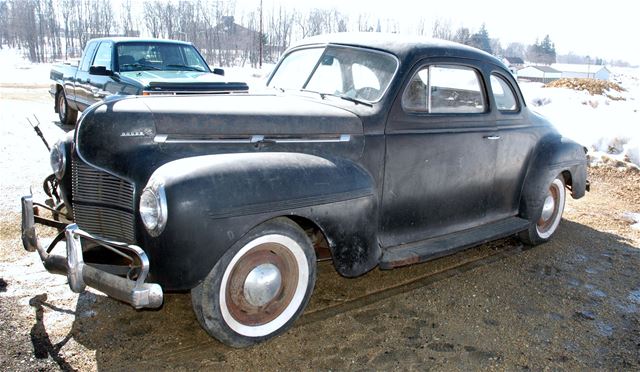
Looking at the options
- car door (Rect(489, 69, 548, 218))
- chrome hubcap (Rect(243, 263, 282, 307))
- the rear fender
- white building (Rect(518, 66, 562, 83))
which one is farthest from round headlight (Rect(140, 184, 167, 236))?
white building (Rect(518, 66, 562, 83))

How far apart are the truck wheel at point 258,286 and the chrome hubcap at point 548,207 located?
3167mm

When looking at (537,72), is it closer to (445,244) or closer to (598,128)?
(598,128)

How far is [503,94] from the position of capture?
16.3 feet

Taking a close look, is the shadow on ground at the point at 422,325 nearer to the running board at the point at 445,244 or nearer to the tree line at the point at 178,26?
the running board at the point at 445,244

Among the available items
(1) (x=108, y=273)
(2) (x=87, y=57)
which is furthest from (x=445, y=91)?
(2) (x=87, y=57)

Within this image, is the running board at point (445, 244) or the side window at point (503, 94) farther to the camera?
the side window at point (503, 94)

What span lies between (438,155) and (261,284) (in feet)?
6.19

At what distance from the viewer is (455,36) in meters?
66.2

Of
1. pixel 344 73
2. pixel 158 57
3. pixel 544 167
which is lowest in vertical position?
pixel 544 167

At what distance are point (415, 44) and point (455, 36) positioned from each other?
6667cm

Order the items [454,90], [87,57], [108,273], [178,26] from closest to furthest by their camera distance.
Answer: [108,273] < [454,90] < [87,57] < [178,26]

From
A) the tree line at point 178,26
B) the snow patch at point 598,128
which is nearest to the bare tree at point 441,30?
the tree line at point 178,26

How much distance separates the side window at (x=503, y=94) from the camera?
4.86 m

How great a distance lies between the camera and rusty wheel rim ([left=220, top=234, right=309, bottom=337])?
3098mm
